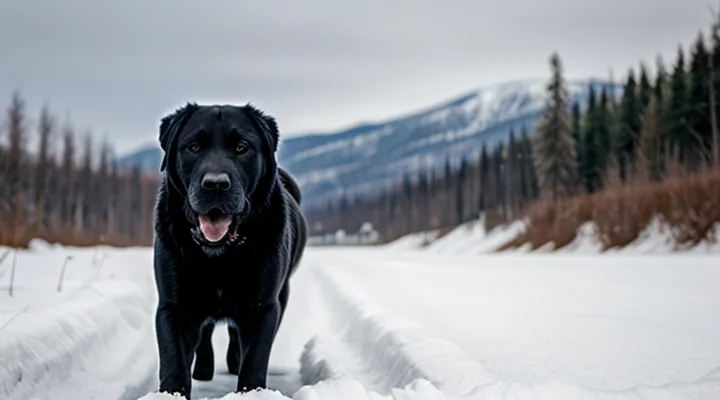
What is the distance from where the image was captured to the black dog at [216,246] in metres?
3.34

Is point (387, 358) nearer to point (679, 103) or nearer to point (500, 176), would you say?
point (679, 103)

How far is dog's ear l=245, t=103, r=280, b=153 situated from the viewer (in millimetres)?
3668

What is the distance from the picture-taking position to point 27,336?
158 inches

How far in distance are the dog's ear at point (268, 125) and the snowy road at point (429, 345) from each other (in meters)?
1.30

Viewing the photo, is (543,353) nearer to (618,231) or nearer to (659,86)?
(618,231)

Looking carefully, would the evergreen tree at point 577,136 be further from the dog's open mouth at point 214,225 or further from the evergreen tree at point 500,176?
the dog's open mouth at point 214,225

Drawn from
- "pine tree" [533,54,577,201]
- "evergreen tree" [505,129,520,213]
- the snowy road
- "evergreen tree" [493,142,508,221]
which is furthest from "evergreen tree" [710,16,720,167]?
"evergreen tree" [493,142,508,221]

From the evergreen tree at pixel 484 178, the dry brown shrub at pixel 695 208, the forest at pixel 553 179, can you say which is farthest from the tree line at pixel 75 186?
the evergreen tree at pixel 484 178

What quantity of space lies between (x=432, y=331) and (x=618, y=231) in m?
18.2

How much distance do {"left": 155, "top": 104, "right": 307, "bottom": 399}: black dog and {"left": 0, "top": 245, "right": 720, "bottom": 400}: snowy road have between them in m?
0.56

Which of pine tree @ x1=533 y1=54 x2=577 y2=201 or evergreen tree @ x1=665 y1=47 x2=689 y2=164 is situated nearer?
evergreen tree @ x1=665 y1=47 x2=689 y2=164

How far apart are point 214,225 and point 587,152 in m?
64.6

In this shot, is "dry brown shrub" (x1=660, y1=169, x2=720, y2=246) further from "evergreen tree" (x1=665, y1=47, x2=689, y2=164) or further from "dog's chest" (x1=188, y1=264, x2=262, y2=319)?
"dog's chest" (x1=188, y1=264, x2=262, y2=319)

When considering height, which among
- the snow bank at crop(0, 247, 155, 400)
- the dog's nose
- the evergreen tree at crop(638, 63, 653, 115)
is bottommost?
the snow bank at crop(0, 247, 155, 400)
